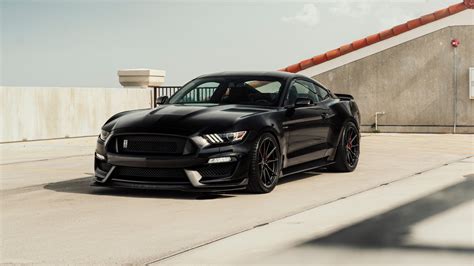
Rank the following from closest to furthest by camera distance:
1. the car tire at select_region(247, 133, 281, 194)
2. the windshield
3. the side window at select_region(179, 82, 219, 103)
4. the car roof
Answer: the car tire at select_region(247, 133, 281, 194) < the windshield < the side window at select_region(179, 82, 219, 103) < the car roof

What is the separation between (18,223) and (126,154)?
6.67 ft

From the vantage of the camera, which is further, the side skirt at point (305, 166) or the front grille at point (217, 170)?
the side skirt at point (305, 166)

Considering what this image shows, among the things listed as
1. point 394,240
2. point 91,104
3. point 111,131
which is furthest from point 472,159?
point 91,104

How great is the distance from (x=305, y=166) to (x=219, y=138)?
79.8 inches

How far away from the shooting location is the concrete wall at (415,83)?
23.3m

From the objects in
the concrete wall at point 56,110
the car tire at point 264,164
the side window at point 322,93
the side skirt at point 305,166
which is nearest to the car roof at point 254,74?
the side window at point 322,93

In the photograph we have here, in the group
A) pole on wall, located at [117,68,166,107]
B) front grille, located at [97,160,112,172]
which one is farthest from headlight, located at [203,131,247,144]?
pole on wall, located at [117,68,166,107]

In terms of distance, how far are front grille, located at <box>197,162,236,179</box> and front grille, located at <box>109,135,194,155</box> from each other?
256mm

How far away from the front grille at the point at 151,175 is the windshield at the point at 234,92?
5.14 ft

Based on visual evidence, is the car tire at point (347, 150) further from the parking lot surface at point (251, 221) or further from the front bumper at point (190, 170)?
the front bumper at point (190, 170)

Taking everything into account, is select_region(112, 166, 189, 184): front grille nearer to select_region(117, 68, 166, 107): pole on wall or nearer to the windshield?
the windshield

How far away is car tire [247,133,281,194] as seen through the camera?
32.0 ft

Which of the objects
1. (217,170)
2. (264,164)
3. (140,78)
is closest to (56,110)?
(140,78)

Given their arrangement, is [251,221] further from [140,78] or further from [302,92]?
[140,78]
